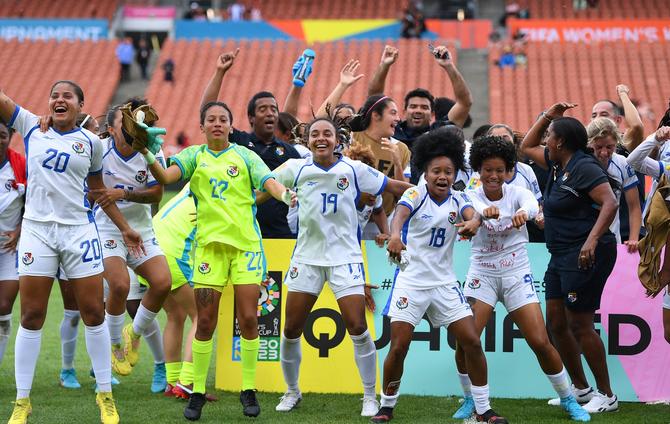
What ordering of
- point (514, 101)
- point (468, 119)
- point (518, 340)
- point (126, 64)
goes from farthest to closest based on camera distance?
point (126, 64)
point (514, 101)
point (468, 119)
point (518, 340)

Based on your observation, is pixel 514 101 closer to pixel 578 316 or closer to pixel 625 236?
pixel 625 236

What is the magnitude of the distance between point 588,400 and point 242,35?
A: 29326 mm

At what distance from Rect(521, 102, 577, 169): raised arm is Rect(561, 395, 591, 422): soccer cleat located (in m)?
1.88

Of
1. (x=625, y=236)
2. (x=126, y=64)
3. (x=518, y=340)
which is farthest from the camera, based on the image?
(x=126, y=64)

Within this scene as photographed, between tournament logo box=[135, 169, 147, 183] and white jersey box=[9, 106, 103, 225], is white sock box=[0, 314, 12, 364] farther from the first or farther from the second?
white jersey box=[9, 106, 103, 225]

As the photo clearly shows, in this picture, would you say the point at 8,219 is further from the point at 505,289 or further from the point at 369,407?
the point at 505,289

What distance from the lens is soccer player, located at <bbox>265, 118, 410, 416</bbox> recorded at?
24.0ft

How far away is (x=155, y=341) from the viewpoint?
28.0ft

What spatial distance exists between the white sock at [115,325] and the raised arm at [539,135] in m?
3.54

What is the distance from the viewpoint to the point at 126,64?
3366 centimetres

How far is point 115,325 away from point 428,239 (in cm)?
278

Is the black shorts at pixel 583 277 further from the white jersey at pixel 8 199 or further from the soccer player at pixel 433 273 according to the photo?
the white jersey at pixel 8 199

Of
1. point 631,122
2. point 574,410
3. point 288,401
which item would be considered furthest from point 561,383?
point 631,122

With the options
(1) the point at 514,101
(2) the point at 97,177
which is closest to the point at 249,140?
(2) the point at 97,177
